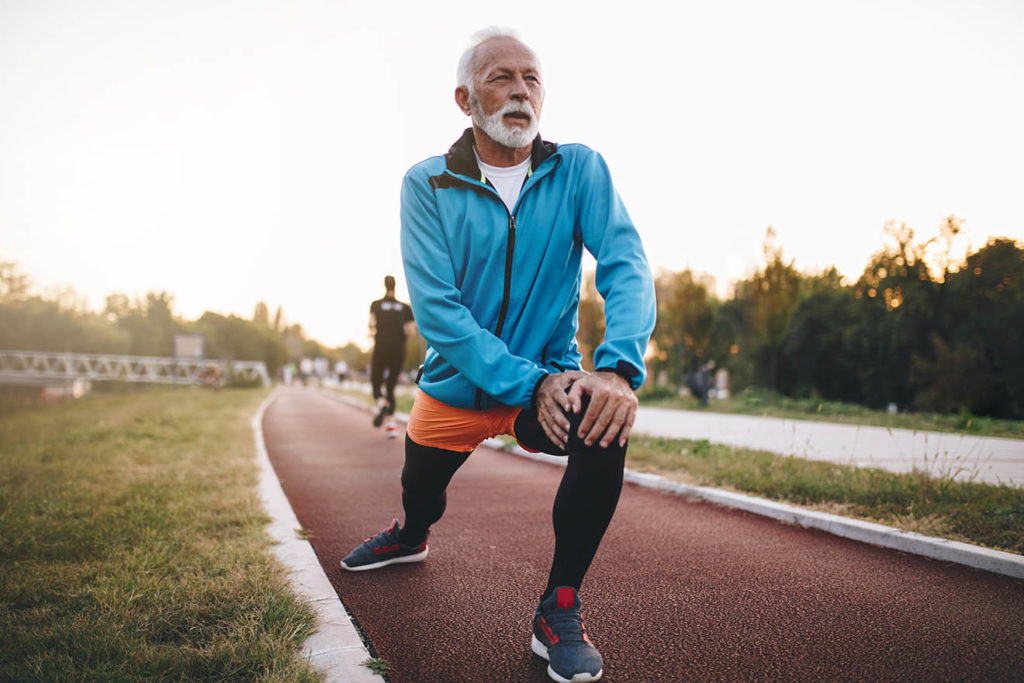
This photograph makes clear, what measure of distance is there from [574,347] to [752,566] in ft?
5.86

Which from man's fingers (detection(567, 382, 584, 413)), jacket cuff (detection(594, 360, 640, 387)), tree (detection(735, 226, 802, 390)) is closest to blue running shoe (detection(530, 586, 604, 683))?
man's fingers (detection(567, 382, 584, 413))

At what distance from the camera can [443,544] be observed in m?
3.69

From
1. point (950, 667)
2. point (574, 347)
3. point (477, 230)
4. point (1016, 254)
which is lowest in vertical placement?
point (950, 667)

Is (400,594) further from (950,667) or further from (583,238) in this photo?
(950,667)

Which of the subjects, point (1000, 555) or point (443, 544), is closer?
point (1000, 555)

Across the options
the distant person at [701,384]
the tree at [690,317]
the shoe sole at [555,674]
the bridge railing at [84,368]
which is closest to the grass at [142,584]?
the shoe sole at [555,674]

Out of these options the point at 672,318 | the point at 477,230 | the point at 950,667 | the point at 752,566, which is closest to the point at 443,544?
the point at 752,566

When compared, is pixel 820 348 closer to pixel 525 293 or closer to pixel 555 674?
pixel 525 293

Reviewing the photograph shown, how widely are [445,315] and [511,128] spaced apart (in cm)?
75

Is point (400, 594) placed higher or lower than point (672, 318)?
lower

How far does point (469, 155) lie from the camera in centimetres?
232

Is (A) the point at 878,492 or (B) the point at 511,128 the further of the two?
(A) the point at 878,492

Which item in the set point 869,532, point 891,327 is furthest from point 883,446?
point 891,327

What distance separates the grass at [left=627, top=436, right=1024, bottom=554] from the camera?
3602mm
